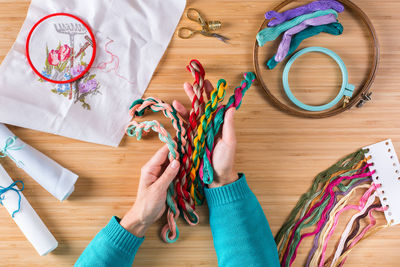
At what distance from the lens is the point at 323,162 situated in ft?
2.82

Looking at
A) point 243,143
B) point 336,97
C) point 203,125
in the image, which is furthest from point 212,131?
point 336,97

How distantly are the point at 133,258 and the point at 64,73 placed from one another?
52 centimetres

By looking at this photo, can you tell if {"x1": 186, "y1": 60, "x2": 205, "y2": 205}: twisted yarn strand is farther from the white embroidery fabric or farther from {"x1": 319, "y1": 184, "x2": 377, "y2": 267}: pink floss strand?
{"x1": 319, "y1": 184, "x2": 377, "y2": 267}: pink floss strand

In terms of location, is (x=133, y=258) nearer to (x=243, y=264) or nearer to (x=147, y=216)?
(x=147, y=216)

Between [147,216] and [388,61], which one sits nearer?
[147,216]

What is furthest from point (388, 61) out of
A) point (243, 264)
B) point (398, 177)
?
point (243, 264)

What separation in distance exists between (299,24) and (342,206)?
1.71 feet

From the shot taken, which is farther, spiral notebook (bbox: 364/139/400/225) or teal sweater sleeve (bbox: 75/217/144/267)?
spiral notebook (bbox: 364/139/400/225)

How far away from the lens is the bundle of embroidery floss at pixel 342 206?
0.85 meters

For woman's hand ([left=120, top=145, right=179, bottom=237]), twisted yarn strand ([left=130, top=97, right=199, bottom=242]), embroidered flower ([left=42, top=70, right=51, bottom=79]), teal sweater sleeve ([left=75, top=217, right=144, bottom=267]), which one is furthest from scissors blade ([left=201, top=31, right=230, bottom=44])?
teal sweater sleeve ([left=75, top=217, right=144, bottom=267])

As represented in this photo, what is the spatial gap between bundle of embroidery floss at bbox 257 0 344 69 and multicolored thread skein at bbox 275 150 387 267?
353 mm

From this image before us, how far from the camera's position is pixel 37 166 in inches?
31.0

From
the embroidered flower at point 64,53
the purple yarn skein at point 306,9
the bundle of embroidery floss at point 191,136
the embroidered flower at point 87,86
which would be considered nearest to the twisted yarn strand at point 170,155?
the bundle of embroidery floss at point 191,136

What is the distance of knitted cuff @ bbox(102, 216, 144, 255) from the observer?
76cm
